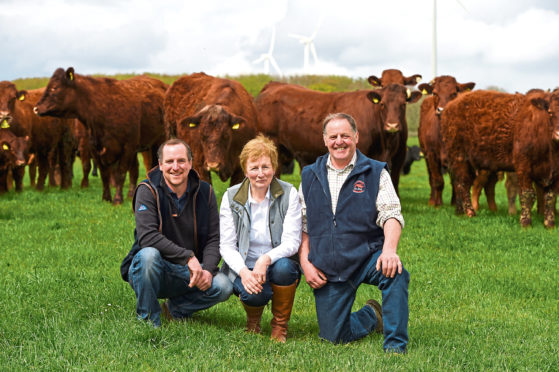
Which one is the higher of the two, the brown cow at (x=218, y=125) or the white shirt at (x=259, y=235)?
the brown cow at (x=218, y=125)

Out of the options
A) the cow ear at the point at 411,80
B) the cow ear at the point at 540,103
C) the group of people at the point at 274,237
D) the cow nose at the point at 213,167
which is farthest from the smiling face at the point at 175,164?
the cow ear at the point at 411,80

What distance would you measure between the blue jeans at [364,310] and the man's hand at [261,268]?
0.53 m

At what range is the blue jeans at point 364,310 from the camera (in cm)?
455

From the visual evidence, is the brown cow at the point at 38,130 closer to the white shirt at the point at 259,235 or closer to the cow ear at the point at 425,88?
the cow ear at the point at 425,88

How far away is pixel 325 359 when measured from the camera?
4.37 m

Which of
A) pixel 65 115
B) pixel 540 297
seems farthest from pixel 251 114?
pixel 540 297

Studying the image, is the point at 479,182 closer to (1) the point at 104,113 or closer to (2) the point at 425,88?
(2) the point at 425,88

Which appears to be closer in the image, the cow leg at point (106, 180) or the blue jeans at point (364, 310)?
the blue jeans at point (364, 310)

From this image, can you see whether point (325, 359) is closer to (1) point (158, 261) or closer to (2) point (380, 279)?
(2) point (380, 279)

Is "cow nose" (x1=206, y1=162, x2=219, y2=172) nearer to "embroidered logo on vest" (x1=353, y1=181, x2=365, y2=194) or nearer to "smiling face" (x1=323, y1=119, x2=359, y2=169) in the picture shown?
"smiling face" (x1=323, y1=119, x2=359, y2=169)

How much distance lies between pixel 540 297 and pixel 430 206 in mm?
7672

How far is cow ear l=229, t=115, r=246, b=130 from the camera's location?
10.4 metres

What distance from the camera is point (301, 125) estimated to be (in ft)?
45.6

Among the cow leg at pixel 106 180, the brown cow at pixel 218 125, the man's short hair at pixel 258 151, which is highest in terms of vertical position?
the brown cow at pixel 218 125
